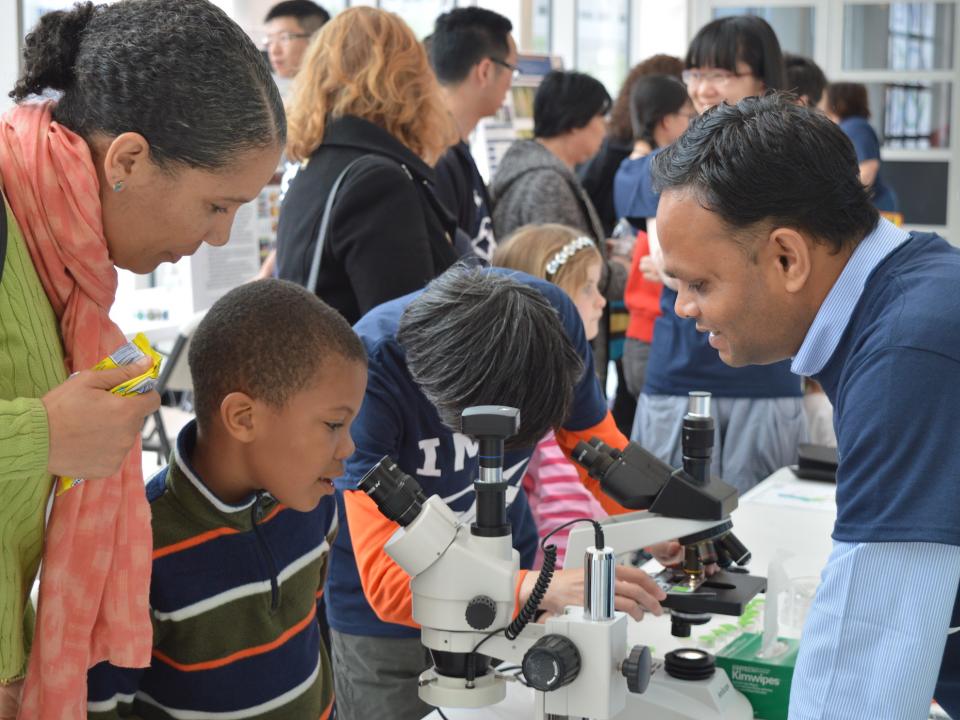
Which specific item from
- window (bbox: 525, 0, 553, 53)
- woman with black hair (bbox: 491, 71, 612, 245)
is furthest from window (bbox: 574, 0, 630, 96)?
woman with black hair (bbox: 491, 71, 612, 245)

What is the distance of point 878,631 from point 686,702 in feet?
1.67

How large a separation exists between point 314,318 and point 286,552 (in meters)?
0.33

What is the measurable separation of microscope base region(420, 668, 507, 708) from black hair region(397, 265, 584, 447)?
1.28ft

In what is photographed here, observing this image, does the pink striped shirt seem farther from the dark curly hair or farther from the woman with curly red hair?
the dark curly hair

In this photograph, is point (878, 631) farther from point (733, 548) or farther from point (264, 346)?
point (264, 346)

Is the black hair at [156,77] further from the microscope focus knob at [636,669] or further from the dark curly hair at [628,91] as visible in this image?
the dark curly hair at [628,91]

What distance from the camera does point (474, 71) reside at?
346cm

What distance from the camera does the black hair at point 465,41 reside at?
3432 mm

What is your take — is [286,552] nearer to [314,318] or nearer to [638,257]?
[314,318]

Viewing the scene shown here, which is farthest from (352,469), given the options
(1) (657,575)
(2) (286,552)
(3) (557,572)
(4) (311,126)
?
(4) (311,126)

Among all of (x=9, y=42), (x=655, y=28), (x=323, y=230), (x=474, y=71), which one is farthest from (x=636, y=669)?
(x=655, y=28)

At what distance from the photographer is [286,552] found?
1590 mm

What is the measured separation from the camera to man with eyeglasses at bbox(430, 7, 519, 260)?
3348 millimetres

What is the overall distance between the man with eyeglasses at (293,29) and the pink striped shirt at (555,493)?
2224 mm
